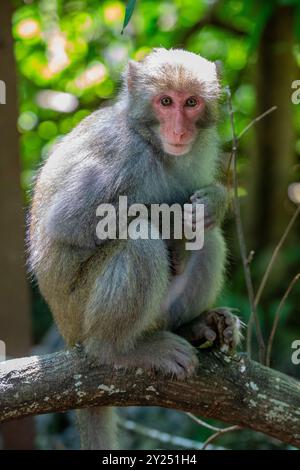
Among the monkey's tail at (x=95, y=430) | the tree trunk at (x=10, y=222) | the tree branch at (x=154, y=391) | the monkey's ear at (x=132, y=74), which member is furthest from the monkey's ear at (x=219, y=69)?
the tree trunk at (x=10, y=222)

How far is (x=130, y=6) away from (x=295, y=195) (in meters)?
6.13

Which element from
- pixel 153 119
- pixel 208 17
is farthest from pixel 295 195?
pixel 153 119

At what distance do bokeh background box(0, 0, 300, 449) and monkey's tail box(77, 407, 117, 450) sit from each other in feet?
7.19

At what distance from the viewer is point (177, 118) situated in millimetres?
4305

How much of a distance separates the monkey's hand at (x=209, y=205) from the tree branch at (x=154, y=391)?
907 millimetres

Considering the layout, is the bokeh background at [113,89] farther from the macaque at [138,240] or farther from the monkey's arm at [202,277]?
the monkey's arm at [202,277]

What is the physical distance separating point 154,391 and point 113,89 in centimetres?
399

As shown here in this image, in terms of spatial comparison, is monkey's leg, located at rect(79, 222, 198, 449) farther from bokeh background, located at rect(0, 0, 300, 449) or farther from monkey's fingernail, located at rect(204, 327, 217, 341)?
bokeh background, located at rect(0, 0, 300, 449)

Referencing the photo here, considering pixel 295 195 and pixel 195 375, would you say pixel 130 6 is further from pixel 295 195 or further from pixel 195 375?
pixel 295 195

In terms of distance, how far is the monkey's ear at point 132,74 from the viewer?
463cm

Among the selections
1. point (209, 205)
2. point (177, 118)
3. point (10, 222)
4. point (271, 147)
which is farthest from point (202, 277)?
point (271, 147)

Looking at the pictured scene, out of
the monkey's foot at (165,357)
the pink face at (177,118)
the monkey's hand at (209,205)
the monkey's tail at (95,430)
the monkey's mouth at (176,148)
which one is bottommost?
the monkey's tail at (95,430)

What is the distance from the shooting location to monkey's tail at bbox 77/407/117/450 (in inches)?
180

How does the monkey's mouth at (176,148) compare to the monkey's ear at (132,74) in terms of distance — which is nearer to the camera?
the monkey's mouth at (176,148)
